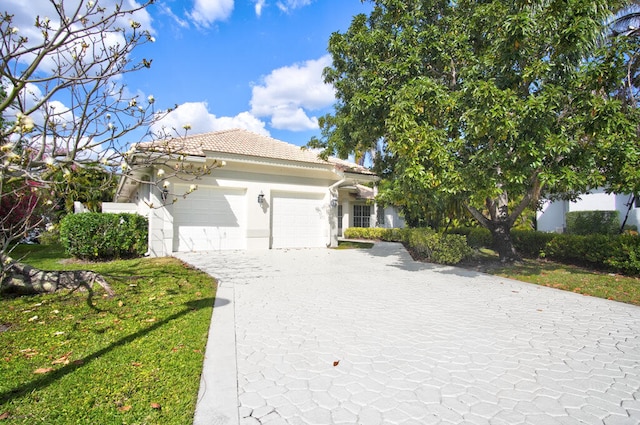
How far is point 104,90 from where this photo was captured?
484 centimetres

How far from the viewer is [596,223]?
16562 millimetres

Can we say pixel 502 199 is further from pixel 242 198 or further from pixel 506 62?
pixel 242 198

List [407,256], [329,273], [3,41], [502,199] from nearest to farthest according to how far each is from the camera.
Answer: [3,41] < [329,273] < [502,199] < [407,256]

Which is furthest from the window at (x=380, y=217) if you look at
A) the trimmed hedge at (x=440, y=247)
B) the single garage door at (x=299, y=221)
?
the trimmed hedge at (x=440, y=247)

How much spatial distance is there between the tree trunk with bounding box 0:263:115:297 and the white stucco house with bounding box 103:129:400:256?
16.1 feet

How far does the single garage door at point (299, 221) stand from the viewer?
47.5 feet

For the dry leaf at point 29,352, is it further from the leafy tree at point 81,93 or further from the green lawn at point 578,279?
the green lawn at point 578,279

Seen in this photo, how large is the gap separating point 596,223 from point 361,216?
1350cm

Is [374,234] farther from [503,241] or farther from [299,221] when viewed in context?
[503,241]

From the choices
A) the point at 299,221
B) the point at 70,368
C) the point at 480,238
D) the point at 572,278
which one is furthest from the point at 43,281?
the point at 480,238

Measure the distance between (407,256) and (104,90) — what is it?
11179 millimetres

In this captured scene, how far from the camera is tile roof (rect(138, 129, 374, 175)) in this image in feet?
42.6

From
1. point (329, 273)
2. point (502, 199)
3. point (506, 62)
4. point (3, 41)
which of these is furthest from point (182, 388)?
point (502, 199)

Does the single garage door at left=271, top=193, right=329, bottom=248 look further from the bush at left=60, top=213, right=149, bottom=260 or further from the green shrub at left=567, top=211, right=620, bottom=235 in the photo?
the green shrub at left=567, top=211, right=620, bottom=235
